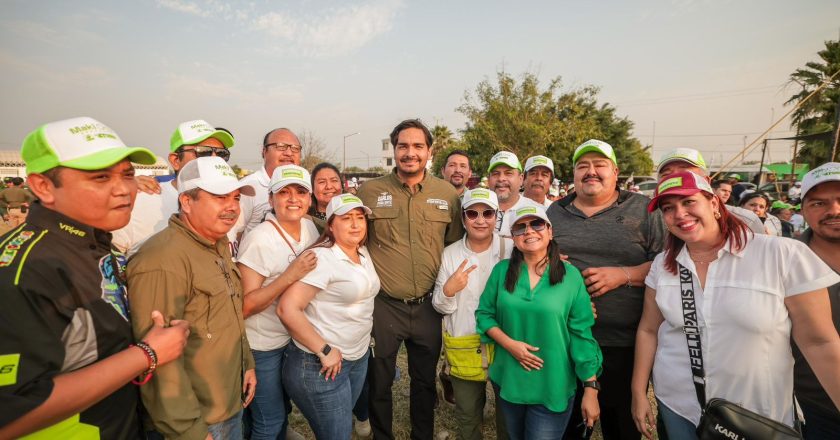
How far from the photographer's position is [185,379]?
6.38ft

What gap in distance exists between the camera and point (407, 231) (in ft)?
12.0

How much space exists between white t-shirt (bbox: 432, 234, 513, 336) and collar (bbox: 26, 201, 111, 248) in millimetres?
2398

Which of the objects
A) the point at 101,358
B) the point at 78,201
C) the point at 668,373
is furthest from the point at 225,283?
the point at 668,373

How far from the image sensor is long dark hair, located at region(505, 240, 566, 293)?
2.73 m

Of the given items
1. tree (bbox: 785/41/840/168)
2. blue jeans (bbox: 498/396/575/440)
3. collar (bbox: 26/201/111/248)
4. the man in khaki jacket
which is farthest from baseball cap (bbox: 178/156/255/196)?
tree (bbox: 785/41/840/168)

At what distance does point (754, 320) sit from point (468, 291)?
1.88 m

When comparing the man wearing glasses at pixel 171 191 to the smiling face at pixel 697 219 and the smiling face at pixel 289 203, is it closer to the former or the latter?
the smiling face at pixel 289 203

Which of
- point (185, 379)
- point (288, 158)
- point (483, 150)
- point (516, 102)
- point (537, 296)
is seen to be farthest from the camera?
point (483, 150)

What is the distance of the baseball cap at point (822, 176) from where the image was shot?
2.56 meters

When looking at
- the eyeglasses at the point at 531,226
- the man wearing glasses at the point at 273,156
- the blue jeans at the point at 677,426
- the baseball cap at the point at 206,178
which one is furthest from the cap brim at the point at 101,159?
the blue jeans at the point at 677,426

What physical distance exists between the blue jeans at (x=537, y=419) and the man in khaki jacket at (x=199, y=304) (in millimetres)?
2044

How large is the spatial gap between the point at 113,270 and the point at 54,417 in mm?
660

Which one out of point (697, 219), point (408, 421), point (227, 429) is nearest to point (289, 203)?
point (227, 429)

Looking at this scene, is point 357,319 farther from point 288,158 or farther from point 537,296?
point 288,158
